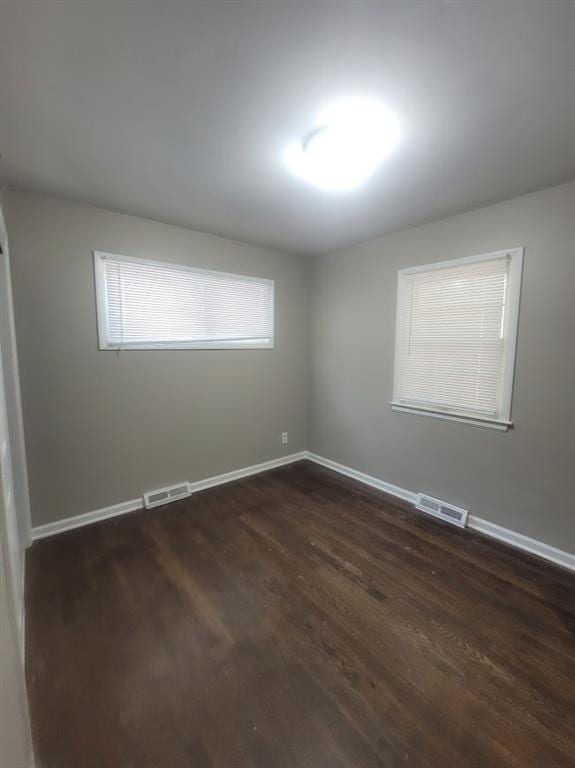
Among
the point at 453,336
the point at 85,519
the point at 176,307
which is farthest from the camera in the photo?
the point at 176,307

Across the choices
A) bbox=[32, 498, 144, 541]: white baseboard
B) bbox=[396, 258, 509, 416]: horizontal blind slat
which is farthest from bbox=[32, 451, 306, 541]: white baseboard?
bbox=[396, 258, 509, 416]: horizontal blind slat

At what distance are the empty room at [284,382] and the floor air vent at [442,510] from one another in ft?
0.06

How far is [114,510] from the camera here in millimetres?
2592

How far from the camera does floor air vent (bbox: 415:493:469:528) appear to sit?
2.51 m

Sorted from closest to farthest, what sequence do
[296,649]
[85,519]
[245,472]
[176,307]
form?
[296,649] < [85,519] < [176,307] < [245,472]

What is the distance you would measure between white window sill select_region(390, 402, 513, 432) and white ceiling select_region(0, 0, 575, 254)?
5.24ft

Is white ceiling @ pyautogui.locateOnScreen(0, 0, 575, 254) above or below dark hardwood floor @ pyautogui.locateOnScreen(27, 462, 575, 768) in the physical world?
above

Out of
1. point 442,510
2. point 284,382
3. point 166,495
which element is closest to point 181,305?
point 284,382

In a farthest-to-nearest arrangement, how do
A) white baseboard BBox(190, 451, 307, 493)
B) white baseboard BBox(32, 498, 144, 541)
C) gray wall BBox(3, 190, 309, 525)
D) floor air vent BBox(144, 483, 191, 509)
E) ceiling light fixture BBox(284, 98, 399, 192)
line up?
1. white baseboard BBox(190, 451, 307, 493)
2. floor air vent BBox(144, 483, 191, 509)
3. white baseboard BBox(32, 498, 144, 541)
4. gray wall BBox(3, 190, 309, 525)
5. ceiling light fixture BBox(284, 98, 399, 192)

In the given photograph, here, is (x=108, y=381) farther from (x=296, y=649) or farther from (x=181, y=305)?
(x=296, y=649)

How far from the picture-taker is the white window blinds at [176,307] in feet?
8.12

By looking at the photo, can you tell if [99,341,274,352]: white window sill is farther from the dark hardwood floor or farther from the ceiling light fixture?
the ceiling light fixture

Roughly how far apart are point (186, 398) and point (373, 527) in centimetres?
198

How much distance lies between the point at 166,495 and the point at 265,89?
114 inches
